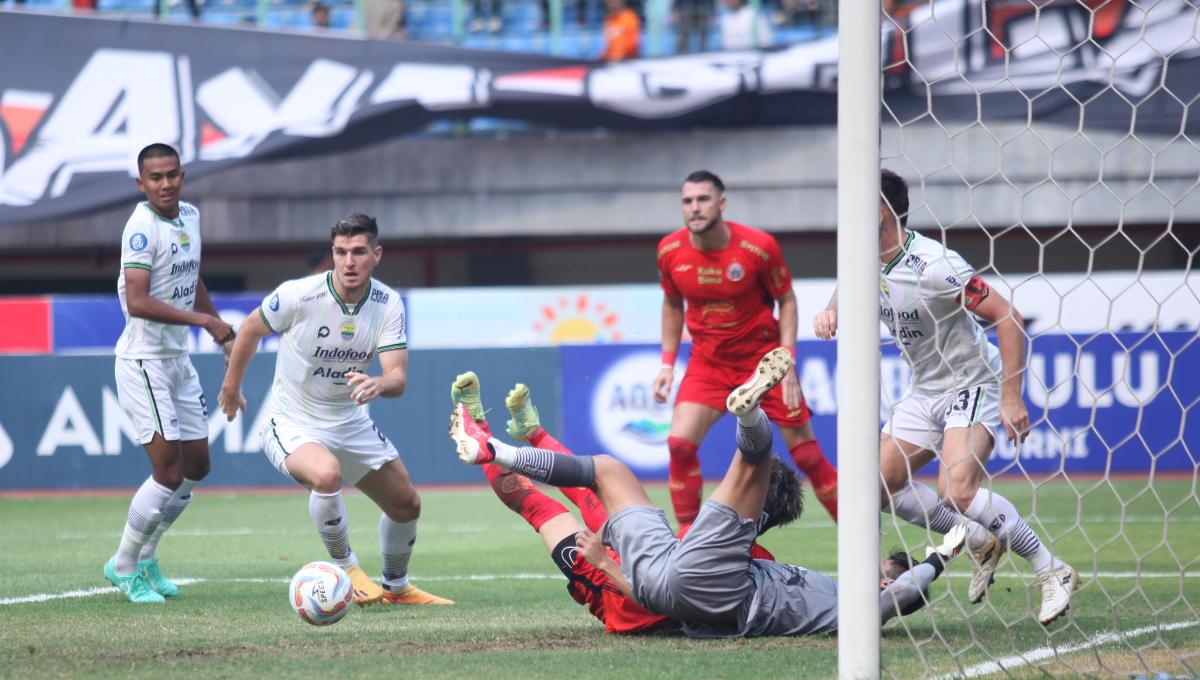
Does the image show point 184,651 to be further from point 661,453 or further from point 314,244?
point 314,244

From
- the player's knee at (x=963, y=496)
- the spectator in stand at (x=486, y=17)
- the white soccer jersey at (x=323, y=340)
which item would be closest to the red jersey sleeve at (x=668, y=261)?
the white soccer jersey at (x=323, y=340)

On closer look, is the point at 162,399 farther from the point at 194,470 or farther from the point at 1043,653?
the point at 1043,653

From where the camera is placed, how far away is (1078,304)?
15.7m

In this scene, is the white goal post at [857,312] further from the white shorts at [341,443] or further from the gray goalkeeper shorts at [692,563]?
the white shorts at [341,443]

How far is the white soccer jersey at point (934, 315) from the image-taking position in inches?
258

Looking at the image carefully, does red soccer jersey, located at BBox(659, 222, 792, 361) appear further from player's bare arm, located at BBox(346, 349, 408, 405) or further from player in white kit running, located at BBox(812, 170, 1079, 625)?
player's bare arm, located at BBox(346, 349, 408, 405)

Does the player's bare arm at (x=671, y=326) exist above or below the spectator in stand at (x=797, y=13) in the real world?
below

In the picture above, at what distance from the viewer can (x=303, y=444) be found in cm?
684

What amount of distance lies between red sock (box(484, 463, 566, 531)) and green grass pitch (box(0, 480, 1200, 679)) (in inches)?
19.4

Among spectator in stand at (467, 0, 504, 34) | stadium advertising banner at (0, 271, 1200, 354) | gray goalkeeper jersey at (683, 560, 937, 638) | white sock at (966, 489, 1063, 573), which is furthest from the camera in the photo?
spectator in stand at (467, 0, 504, 34)

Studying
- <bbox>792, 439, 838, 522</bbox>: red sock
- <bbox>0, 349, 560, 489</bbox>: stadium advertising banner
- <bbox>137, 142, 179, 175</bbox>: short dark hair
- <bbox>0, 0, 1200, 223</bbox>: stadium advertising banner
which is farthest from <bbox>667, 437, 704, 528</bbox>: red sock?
<bbox>0, 0, 1200, 223</bbox>: stadium advertising banner

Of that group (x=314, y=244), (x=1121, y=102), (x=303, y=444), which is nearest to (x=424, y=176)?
(x=314, y=244)

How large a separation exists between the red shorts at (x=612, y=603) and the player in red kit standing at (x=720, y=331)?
83.7 inches

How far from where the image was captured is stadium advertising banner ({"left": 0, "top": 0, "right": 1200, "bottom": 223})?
18.7 m
